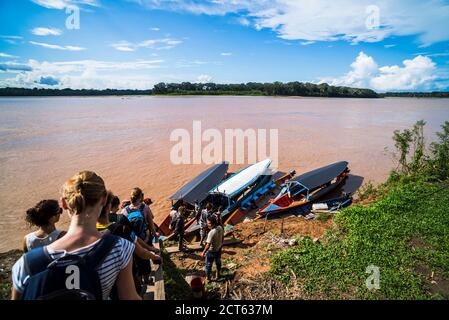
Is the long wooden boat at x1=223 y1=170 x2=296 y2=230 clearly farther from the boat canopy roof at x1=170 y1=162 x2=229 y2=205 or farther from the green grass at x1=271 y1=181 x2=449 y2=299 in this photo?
the green grass at x1=271 y1=181 x2=449 y2=299

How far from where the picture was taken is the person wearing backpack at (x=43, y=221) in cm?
344

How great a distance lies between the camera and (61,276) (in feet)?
5.49

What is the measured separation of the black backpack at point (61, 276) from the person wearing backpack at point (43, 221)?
2026mm

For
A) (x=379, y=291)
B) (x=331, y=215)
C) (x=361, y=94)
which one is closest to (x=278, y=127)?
(x=331, y=215)

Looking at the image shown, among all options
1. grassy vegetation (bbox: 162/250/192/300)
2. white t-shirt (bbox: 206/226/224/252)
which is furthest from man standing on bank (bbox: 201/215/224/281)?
grassy vegetation (bbox: 162/250/192/300)

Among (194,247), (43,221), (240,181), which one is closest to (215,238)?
(194,247)

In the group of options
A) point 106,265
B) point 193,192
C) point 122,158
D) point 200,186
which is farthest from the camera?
point 122,158

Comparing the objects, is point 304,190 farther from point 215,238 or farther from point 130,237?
point 130,237

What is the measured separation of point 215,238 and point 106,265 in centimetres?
402

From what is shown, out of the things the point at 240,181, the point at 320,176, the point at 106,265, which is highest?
the point at 106,265

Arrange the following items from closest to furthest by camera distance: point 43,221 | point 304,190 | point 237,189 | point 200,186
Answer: point 43,221
point 237,189
point 304,190
point 200,186

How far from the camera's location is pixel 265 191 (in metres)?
13.3

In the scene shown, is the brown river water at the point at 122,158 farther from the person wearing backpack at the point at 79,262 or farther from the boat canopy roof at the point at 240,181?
the person wearing backpack at the point at 79,262
